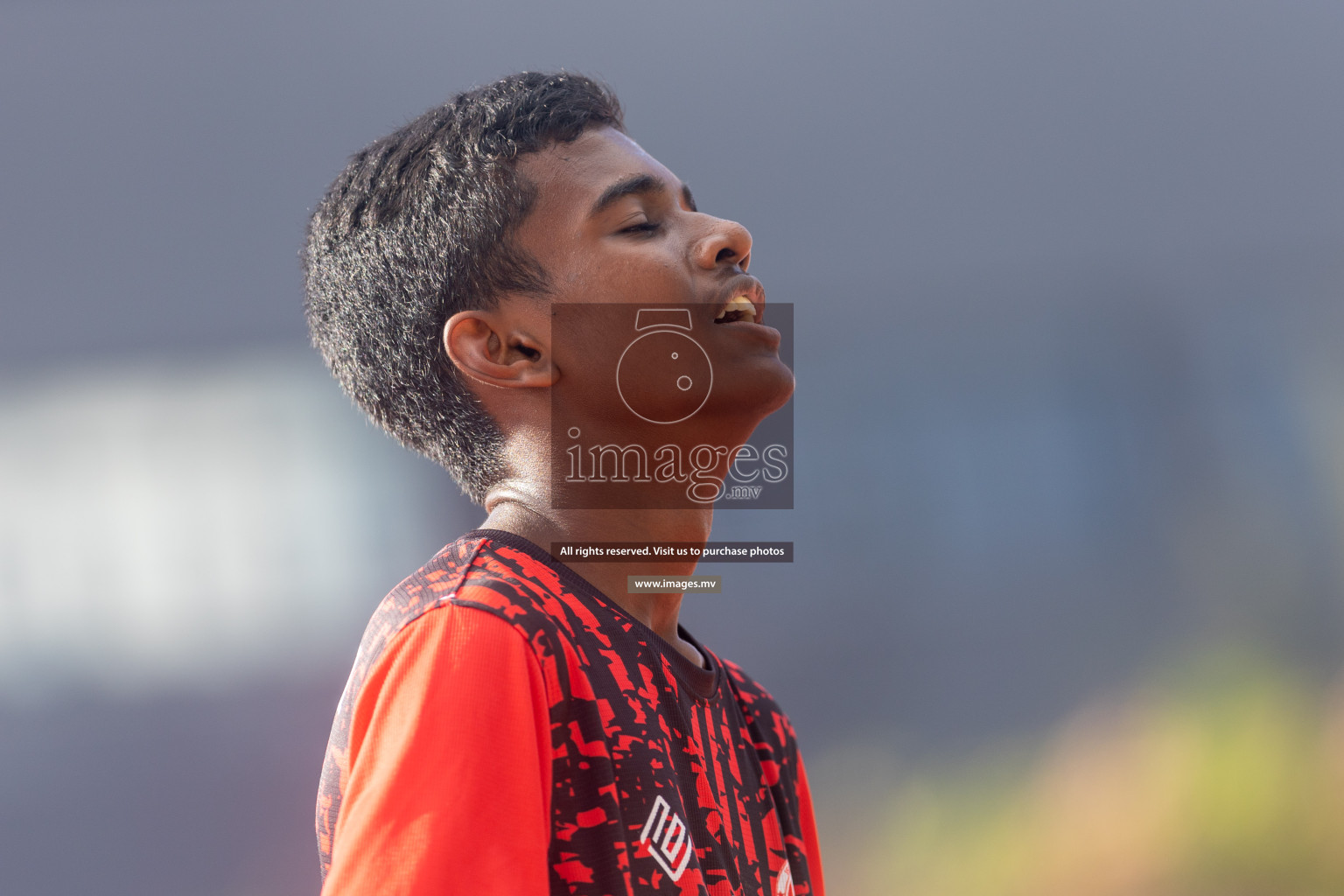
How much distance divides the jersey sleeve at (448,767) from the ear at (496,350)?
265 mm

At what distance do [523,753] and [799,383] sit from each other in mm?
1438

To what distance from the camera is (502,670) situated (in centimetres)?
62

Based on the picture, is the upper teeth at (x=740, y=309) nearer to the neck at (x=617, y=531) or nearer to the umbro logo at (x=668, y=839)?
the neck at (x=617, y=531)

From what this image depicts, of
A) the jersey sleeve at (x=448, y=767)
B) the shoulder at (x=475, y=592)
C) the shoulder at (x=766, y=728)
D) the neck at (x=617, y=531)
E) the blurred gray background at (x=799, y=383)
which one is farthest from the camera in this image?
the blurred gray background at (x=799, y=383)

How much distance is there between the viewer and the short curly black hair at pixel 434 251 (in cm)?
88

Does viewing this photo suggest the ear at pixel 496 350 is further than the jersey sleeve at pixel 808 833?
No

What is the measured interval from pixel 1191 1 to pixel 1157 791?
59.2 inches

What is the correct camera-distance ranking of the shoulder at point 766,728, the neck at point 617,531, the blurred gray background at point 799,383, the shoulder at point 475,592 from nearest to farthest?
the shoulder at point 475,592 → the neck at point 617,531 → the shoulder at point 766,728 → the blurred gray background at point 799,383

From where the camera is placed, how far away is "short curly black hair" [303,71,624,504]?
34.8 inches

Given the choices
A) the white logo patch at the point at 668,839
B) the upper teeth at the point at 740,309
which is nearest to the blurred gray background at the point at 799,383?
the upper teeth at the point at 740,309

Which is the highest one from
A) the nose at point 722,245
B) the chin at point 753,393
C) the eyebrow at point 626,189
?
the eyebrow at point 626,189

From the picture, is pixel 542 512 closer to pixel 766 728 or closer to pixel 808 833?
pixel 766 728

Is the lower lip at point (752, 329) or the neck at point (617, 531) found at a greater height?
the lower lip at point (752, 329)

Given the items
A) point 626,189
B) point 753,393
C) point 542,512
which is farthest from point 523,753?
Answer: point 626,189
